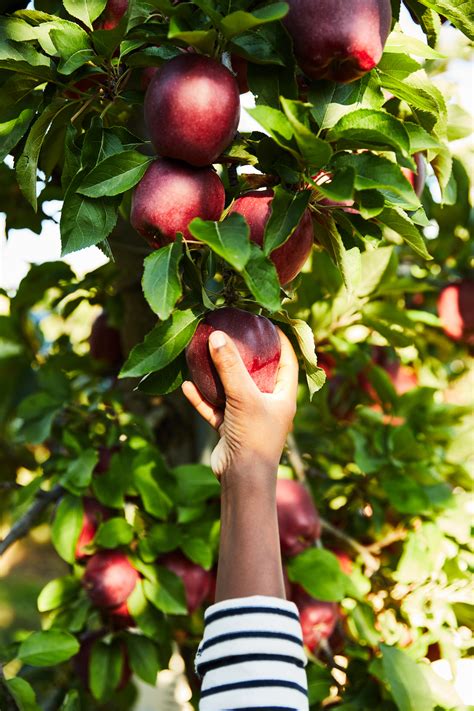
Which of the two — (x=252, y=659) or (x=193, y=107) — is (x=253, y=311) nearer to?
(x=193, y=107)

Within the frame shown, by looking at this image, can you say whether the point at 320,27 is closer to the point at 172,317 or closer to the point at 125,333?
the point at 172,317

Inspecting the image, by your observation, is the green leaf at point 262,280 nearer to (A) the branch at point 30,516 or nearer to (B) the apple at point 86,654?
(A) the branch at point 30,516

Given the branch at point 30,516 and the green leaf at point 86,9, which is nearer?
the green leaf at point 86,9

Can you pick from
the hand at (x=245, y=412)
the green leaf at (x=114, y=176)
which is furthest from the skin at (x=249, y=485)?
the green leaf at (x=114, y=176)

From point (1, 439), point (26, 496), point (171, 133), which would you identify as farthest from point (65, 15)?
point (1, 439)

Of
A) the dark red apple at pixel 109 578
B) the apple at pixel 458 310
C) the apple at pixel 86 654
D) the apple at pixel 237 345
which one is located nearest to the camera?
the apple at pixel 237 345

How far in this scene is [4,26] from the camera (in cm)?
69

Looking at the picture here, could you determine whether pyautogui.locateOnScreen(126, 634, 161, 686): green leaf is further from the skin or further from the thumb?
the thumb

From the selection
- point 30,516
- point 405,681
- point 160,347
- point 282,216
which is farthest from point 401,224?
point 30,516

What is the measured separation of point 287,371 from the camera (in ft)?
2.34

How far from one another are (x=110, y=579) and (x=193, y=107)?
70cm

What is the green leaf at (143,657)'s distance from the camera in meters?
1.12

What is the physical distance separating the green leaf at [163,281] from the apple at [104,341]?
917 mm

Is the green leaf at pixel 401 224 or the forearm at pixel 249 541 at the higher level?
the green leaf at pixel 401 224
